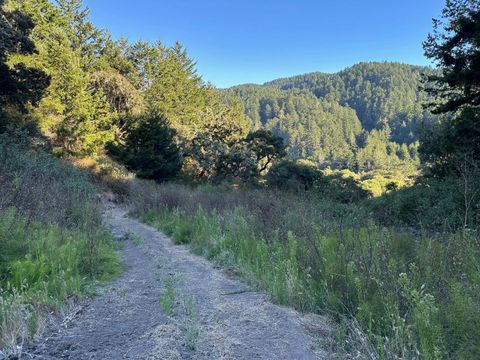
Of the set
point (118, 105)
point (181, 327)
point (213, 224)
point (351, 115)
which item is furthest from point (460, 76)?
point (351, 115)

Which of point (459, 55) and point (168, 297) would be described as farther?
point (459, 55)

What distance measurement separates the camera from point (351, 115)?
152250 millimetres

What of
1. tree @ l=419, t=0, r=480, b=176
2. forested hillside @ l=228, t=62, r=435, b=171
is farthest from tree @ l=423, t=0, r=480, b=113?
forested hillside @ l=228, t=62, r=435, b=171

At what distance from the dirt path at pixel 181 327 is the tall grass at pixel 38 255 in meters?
0.25

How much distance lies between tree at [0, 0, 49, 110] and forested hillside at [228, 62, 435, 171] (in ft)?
260

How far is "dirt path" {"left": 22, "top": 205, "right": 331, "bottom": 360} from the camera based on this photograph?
2.65m

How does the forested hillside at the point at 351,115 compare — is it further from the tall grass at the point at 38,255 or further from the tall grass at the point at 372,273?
the tall grass at the point at 38,255

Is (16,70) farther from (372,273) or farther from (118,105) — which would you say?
(118,105)

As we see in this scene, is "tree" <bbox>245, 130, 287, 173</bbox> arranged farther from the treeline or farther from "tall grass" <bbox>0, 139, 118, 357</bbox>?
"tall grass" <bbox>0, 139, 118, 357</bbox>

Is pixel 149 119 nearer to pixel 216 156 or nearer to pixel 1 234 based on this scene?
pixel 216 156

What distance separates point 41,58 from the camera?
77.5ft

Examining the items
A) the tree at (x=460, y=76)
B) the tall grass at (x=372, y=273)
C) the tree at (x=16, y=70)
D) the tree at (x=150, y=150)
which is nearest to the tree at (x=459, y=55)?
the tree at (x=460, y=76)

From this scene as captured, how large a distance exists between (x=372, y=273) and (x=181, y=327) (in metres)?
1.86

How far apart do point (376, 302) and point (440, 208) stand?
817 centimetres
